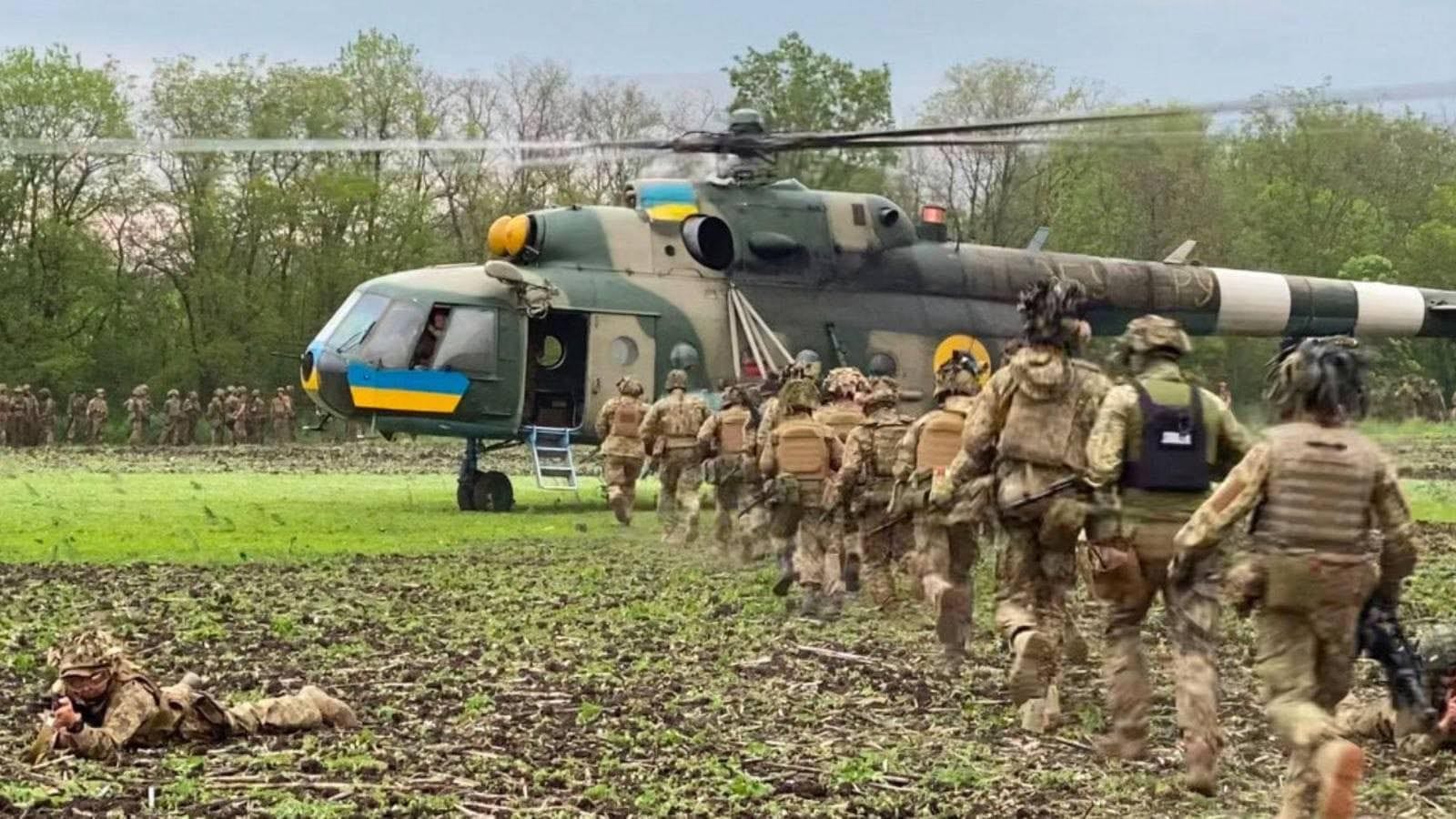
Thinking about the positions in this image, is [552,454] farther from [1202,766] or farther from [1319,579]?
[1319,579]

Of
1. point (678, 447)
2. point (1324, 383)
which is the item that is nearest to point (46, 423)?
point (678, 447)

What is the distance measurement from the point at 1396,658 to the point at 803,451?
517cm

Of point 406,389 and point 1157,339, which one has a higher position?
point 1157,339

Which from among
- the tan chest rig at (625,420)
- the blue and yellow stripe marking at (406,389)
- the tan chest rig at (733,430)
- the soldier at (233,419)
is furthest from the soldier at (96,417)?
the tan chest rig at (733,430)

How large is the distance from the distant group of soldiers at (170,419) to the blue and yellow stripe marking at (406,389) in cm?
2266

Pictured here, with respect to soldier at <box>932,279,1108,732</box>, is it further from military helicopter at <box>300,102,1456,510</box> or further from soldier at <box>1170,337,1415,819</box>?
military helicopter at <box>300,102,1456,510</box>

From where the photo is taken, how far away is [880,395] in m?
12.6

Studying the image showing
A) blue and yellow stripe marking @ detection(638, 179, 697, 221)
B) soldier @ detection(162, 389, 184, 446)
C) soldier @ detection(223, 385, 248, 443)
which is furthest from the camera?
soldier @ detection(162, 389, 184, 446)

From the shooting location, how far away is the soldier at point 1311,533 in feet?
20.6

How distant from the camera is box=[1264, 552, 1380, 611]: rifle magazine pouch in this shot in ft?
20.6

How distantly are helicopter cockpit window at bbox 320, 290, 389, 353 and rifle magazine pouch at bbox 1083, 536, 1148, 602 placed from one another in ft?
38.2

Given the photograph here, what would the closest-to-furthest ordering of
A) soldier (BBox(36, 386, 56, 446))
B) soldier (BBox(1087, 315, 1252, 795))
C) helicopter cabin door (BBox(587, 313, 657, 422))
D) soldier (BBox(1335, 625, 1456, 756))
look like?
1. soldier (BBox(1087, 315, 1252, 795))
2. soldier (BBox(1335, 625, 1456, 756))
3. helicopter cabin door (BBox(587, 313, 657, 422))
4. soldier (BBox(36, 386, 56, 446))

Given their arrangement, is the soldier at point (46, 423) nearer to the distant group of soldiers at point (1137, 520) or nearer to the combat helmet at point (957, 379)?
the distant group of soldiers at point (1137, 520)

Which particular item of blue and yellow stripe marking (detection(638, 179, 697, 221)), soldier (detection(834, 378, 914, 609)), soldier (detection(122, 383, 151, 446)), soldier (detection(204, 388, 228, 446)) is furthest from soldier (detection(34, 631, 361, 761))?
soldier (detection(122, 383, 151, 446))
